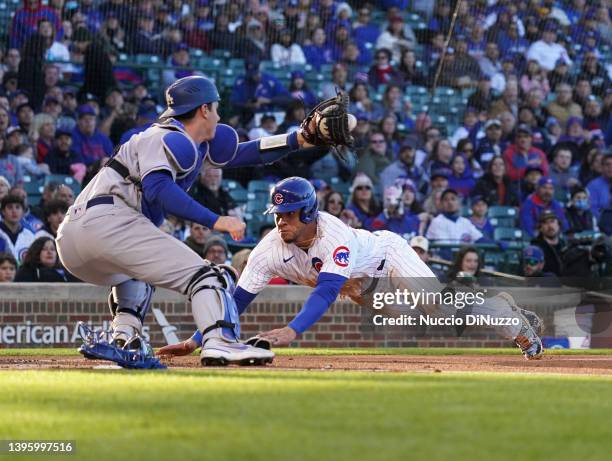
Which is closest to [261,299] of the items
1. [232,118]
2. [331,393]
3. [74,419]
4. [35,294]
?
[35,294]

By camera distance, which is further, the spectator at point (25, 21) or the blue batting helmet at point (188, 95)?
the spectator at point (25, 21)

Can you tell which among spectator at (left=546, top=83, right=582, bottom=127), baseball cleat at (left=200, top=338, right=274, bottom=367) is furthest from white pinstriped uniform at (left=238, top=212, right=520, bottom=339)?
spectator at (left=546, top=83, right=582, bottom=127)

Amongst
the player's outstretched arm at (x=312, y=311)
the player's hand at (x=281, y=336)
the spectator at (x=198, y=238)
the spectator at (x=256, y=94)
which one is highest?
the spectator at (x=256, y=94)

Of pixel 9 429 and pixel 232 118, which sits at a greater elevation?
pixel 232 118

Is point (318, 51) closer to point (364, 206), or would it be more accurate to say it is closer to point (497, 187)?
point (497, 187)

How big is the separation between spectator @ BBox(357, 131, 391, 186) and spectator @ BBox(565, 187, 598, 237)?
2.55 m

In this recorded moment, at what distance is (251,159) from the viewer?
8.12 meters

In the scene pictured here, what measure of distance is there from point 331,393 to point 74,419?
4.36 ft

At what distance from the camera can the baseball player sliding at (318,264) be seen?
7.93 meters

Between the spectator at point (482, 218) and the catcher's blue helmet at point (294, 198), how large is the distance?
7.48 meters

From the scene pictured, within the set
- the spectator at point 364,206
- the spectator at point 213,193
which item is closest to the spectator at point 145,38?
the spectator at point 213,193

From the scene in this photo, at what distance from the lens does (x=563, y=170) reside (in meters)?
17.2

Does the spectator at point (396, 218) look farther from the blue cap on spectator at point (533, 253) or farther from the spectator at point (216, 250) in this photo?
the spectator at point (216, 250)

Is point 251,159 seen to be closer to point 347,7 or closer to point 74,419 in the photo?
point 74,419
